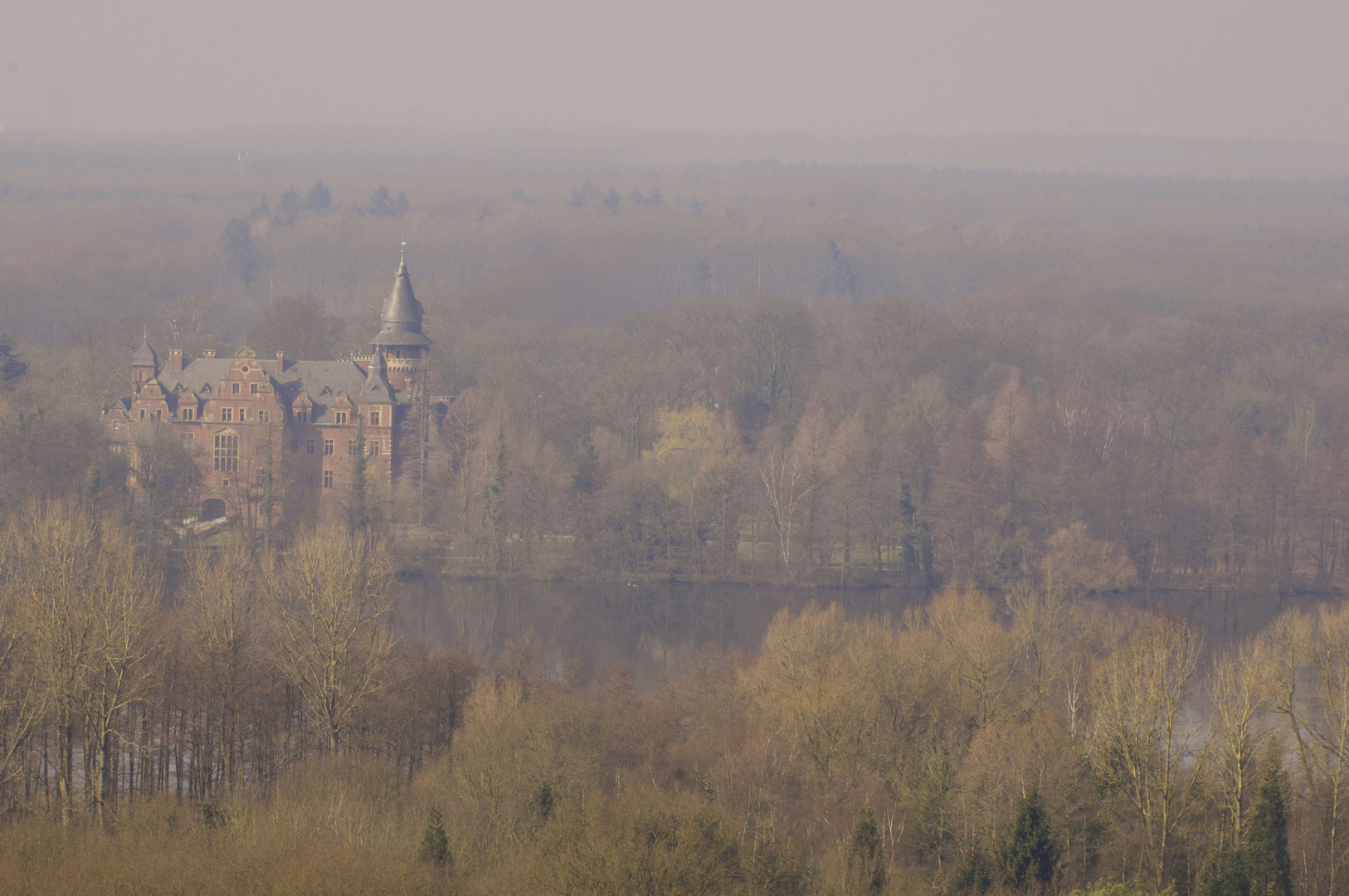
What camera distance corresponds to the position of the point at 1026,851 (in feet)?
101

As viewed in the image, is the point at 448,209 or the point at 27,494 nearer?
the point at 27,494

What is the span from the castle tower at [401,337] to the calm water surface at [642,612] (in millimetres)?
21043

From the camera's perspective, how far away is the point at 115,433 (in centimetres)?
8456

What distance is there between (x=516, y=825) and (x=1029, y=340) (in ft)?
235

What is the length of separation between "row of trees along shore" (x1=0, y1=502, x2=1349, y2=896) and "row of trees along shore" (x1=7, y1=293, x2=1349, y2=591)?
87.7 ft

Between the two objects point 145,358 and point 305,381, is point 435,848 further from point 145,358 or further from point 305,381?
point 145,358

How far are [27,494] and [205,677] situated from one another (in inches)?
1381

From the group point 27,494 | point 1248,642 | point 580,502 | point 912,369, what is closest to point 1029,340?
point 912,369

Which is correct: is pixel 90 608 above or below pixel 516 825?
above

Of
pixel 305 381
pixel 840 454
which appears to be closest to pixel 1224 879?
pixel 840 454

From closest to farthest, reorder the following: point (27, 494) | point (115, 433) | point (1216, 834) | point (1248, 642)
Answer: point (1216, 834)
point (1248, 642)
point (27, 494)
point (115, 433)

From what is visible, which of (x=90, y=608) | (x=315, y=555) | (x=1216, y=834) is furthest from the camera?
(x=315, y=555)

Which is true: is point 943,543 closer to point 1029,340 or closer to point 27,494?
point 1029,340

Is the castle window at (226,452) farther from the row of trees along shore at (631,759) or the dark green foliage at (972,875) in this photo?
the dark green foliage at (972,875)
